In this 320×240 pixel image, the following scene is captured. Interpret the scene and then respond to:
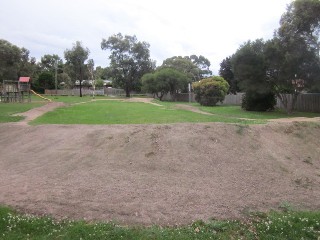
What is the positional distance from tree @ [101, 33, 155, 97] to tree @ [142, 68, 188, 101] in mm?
16188

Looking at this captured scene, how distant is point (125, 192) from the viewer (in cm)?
739

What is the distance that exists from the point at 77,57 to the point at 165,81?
22657mm

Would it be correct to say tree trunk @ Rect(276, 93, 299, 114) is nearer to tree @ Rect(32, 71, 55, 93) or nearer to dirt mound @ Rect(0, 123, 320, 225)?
dirt mound @ Rect(0, 123, 320, 225)

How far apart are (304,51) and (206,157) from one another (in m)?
17.6

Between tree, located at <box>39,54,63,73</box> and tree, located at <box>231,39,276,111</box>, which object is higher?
tree, located at <box>39,54,63,73</box>

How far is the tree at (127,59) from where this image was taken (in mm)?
71375

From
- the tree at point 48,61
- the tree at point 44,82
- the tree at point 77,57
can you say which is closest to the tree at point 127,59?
the tree at point 77,57

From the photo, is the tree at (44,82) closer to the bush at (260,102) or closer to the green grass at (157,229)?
the bush at (260,102)

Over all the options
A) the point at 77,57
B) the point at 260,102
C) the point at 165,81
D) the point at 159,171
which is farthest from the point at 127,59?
the point at 159,171

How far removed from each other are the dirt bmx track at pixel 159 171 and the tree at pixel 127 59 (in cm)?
6006

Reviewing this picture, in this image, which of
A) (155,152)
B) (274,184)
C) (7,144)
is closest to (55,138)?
(7,144)

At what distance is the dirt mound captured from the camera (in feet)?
22.3

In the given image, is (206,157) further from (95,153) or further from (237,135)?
(95,153)

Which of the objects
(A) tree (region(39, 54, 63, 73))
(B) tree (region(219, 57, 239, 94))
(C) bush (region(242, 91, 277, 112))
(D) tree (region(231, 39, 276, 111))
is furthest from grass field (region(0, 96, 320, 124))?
(A) tree (region(39, 54, 63, 73))
